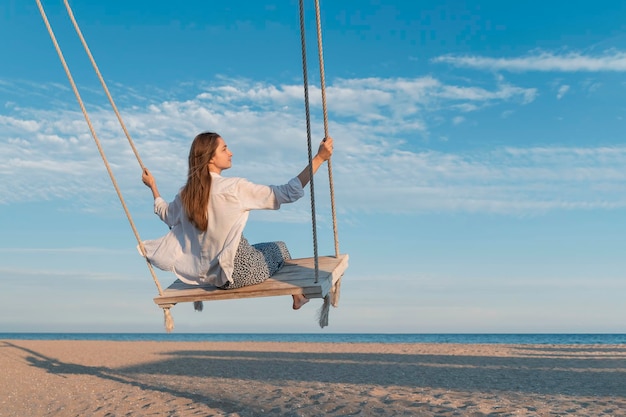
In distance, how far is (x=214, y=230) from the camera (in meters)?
4.41

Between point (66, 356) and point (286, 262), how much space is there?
52.7 feet

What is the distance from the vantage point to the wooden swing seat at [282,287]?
4.25 m

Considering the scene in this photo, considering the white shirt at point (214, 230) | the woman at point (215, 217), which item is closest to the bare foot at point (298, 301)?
the woman at point (215, 217)

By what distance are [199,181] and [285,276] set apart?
3.22 feet

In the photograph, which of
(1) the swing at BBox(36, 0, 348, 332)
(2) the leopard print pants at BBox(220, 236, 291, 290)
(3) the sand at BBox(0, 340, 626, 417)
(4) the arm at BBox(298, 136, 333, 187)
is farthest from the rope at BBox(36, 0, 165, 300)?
(3) the sand at BBox(0, 340, 626, 417)

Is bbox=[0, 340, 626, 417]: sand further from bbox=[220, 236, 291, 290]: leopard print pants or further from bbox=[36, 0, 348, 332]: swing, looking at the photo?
bbox=[220, 236, 291, 290]: leopard print pants

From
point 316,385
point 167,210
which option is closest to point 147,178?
point 167,210

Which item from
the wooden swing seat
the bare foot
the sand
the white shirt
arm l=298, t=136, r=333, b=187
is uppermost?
arm l=298, t=136, r=333, b=187

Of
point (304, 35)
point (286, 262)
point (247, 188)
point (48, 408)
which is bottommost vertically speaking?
point (48, 408)

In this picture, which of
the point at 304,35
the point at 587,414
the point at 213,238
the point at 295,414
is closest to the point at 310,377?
the point at 295,414

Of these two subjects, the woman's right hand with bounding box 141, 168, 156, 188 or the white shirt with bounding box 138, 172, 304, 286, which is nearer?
the white shirt with bounding box 138, 172, 304, 286

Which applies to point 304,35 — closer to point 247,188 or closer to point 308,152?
point 308,152

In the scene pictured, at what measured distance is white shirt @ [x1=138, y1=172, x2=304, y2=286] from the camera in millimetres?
4305

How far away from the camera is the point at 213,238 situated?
4445mm
